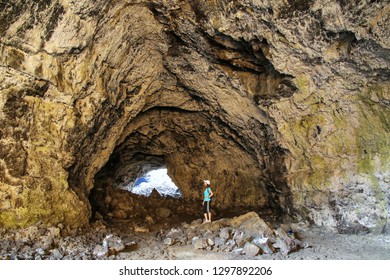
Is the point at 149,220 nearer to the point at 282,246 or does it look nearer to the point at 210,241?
the point at 210,241

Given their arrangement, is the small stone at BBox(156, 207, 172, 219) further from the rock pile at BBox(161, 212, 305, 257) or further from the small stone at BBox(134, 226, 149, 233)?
the rock pile at BBox(161, 212, 305, 257)

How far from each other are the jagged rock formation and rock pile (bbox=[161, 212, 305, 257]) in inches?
78.3

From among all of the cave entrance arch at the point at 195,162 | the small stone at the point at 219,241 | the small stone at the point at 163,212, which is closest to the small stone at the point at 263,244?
the small stone at the point at 219,241

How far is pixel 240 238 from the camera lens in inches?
235

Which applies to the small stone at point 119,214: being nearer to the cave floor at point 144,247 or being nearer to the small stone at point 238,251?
the cave floor at point 144,247

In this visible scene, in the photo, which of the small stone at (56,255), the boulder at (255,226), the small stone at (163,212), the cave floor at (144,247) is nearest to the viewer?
the small stone at (56,255)

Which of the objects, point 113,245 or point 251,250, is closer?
point 251,250

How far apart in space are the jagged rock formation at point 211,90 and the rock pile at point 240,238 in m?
1.99

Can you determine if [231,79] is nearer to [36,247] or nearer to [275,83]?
[275,83]

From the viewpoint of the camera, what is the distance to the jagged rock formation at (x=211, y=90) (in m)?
5.65

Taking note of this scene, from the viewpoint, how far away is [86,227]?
7.01 metres

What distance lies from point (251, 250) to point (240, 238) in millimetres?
557

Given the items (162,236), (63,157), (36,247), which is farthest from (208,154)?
(36,247)

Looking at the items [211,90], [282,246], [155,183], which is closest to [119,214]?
[211,90]
